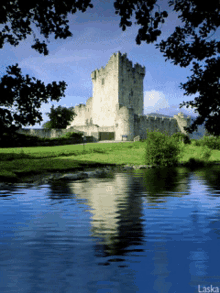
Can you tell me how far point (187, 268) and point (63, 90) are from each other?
4.78 metres

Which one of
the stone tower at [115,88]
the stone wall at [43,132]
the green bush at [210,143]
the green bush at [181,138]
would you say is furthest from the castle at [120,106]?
the green bush at [210,143]

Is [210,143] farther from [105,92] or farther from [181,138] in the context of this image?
[105,92]

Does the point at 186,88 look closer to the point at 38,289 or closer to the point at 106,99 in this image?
the point at 38,289

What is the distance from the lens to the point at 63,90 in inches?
278

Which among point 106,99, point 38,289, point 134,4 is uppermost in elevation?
point 106,99

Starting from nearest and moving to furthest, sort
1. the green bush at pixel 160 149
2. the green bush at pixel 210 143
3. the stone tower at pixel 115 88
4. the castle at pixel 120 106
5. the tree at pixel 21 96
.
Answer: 1. the tree at pixel 21 96
2. the green bush at pixel 160 149
3. the green bush at pixel 210 143
4. the castle at pixel 120 106
5. the stone tower at pixel 115 88

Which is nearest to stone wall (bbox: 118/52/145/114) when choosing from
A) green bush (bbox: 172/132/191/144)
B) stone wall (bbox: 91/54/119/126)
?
stone wall (bbox: 91/54/119/126)

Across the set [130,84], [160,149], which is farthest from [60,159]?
[130,84]

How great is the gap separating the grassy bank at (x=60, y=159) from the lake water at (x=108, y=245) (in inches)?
314

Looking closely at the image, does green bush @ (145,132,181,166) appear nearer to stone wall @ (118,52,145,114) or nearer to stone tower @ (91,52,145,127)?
stone tower @ (91,52,145,127)

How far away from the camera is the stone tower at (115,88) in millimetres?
59787

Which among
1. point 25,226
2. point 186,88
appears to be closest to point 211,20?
point 186,88

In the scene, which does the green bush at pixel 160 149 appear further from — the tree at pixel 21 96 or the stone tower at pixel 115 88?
the stone tower at pixel 115 88

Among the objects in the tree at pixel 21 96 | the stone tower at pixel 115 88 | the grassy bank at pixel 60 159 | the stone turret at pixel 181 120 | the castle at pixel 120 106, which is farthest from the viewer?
the stone turret at pixel 181 120
